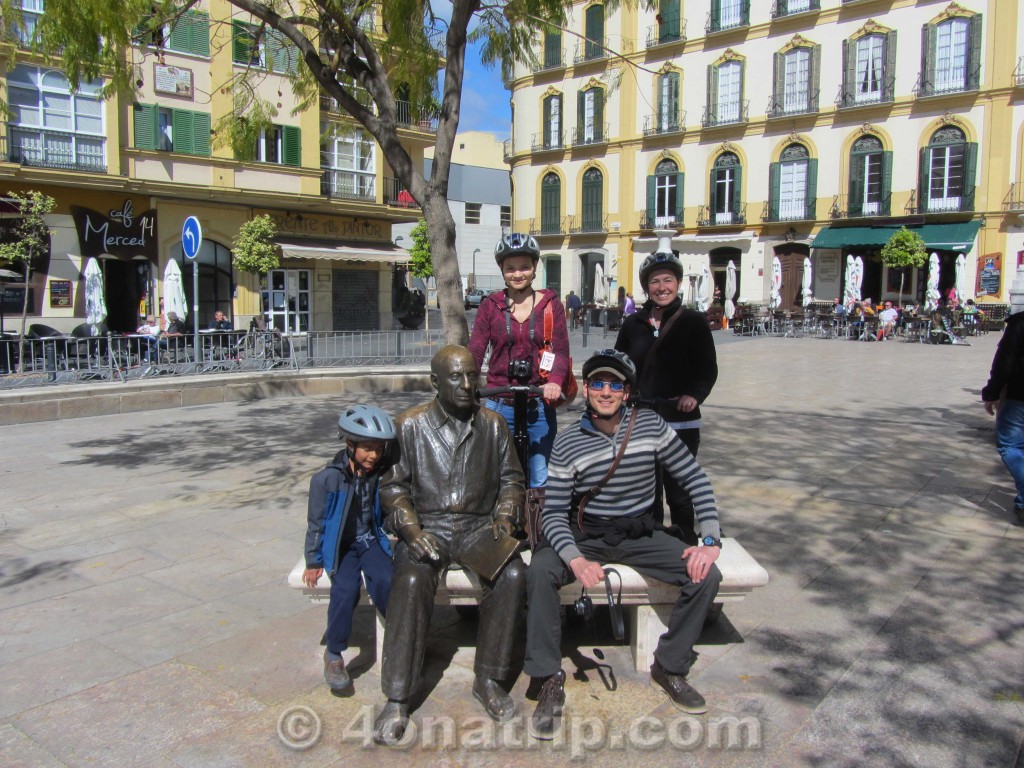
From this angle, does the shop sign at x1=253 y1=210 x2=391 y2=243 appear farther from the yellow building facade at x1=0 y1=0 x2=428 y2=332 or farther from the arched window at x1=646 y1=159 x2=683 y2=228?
the arched window at x1=646 y1=159 x2=683 y2=228

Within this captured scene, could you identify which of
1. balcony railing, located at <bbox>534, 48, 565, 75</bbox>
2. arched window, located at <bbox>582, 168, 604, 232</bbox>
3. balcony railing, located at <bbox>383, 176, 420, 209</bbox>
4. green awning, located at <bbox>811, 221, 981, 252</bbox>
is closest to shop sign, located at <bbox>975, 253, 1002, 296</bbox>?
green awning, located at <bbox>811, 221, 981, 252</bbox>

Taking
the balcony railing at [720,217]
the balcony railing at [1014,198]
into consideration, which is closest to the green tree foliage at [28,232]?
the balcony railing at [720,217]

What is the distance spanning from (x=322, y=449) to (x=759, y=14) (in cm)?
3201

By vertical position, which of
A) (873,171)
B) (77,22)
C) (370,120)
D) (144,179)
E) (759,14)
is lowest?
(370,120)

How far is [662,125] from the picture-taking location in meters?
36.8

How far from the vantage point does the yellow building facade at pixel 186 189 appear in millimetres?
21109

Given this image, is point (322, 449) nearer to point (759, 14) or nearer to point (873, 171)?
point (873, 171)

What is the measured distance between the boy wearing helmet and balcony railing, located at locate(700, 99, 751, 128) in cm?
3437

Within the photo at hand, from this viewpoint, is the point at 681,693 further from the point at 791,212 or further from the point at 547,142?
the point at 547,142

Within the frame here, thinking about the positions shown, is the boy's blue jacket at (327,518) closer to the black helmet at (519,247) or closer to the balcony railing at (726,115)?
the black helmet at (519,247)

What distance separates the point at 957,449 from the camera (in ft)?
26.7

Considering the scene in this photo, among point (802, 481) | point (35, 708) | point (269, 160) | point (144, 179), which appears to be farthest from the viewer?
point (269, 160)

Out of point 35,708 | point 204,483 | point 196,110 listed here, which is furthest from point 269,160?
point 35,708

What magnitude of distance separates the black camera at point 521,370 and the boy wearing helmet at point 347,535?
851mm
